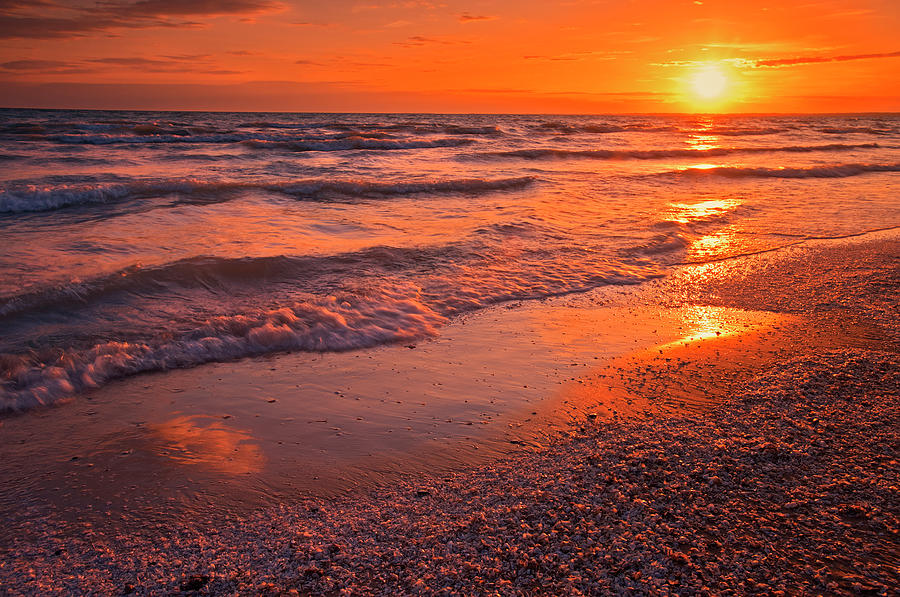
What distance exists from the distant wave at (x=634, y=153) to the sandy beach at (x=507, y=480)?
21013 mm

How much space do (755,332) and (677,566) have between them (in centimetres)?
355

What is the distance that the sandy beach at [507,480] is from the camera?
7.64ft

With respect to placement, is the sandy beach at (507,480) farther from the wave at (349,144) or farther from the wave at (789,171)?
the wave at (349,144)

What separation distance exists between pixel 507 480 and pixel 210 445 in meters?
1.84

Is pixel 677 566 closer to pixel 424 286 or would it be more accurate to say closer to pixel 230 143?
pixel 424 286

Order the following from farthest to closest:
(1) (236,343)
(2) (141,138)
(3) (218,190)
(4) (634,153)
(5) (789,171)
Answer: (2) (141,138) < (4) (634,153) < (5) (789,171) < (3) (218,190) < (1) (236,343)

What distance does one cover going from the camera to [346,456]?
3299 mm

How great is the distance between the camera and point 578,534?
2.50m

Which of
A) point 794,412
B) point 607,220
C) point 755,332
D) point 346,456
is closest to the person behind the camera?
point 346,456

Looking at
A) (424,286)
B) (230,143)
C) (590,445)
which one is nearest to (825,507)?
(590,445)

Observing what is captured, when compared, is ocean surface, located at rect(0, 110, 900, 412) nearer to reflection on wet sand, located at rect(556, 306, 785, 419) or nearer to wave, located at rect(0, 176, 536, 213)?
wave, located at rect(0, 176, 536, 213)

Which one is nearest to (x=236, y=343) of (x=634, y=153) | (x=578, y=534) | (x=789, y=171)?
(x=578, y=534)

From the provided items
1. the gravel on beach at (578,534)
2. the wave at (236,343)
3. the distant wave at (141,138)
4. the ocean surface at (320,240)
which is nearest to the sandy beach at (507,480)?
the gravel on beach at (578,534)

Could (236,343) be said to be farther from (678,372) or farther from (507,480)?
(678,372)
